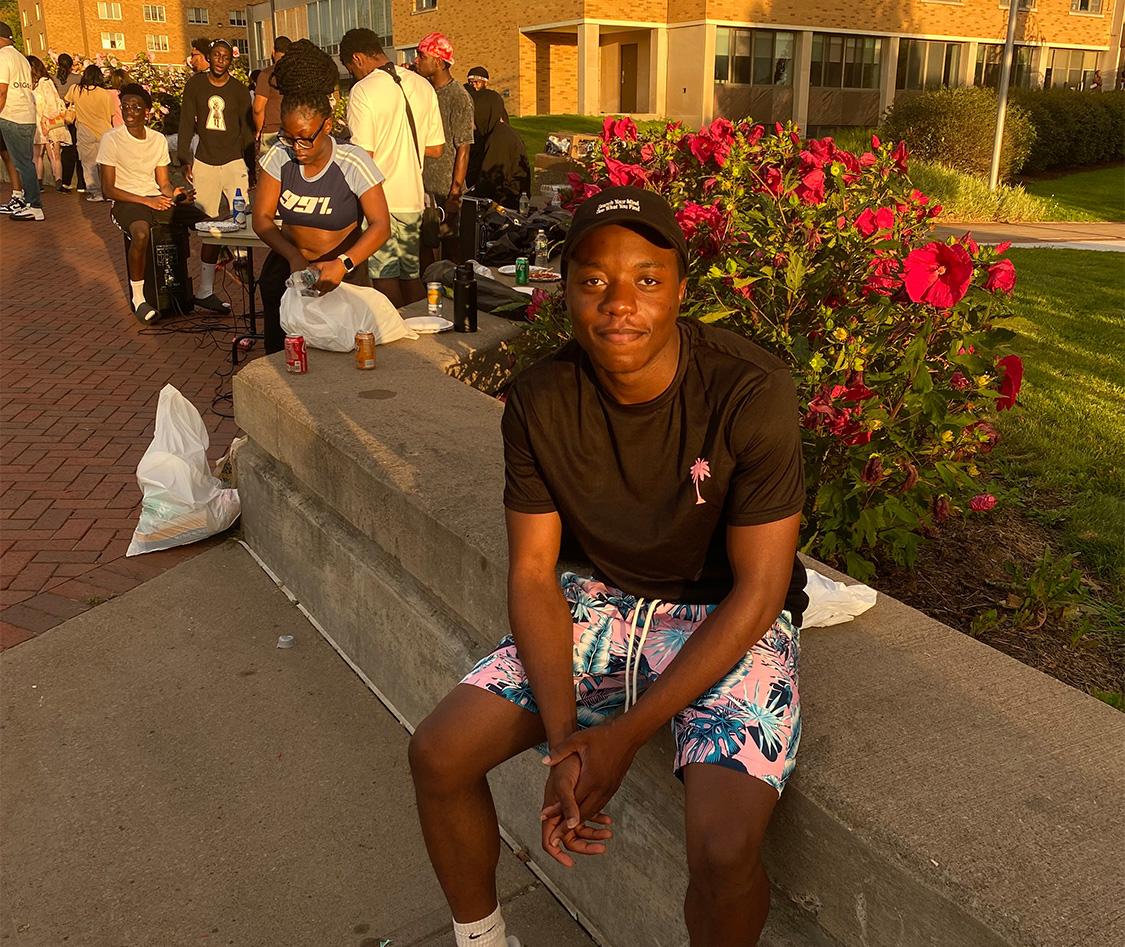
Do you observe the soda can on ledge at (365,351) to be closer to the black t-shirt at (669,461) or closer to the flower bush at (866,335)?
the flower bush at (866,335)

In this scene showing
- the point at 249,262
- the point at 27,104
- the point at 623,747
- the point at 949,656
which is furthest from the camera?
the point at 27,104

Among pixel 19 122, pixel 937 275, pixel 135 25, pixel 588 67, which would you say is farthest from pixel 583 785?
pixel 135 25

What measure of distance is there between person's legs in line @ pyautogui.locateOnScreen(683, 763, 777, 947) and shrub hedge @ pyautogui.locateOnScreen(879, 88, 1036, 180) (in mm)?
18974

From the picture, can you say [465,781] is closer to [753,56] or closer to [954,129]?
[954,129]

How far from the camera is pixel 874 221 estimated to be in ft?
12.0

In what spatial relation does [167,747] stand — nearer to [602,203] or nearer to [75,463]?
[602,203]

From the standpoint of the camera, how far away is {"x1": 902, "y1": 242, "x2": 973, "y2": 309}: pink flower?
3.16 meters

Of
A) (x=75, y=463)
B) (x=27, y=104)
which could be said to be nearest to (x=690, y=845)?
(x=75, y=463)

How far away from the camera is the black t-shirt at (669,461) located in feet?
7.32

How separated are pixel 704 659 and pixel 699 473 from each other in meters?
0.39

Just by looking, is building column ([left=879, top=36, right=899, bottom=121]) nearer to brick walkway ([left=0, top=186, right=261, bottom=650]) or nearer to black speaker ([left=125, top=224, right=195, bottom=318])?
brick walkway ([left=0, top=186, right=261, bottom=650])

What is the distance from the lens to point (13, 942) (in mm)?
2660

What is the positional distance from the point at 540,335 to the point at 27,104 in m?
12.9

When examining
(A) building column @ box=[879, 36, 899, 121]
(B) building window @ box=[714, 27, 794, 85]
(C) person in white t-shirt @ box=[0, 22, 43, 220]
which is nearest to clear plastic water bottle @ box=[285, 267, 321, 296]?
(C) person in white t-shirt @ box=[0, 22, 43, 220]
